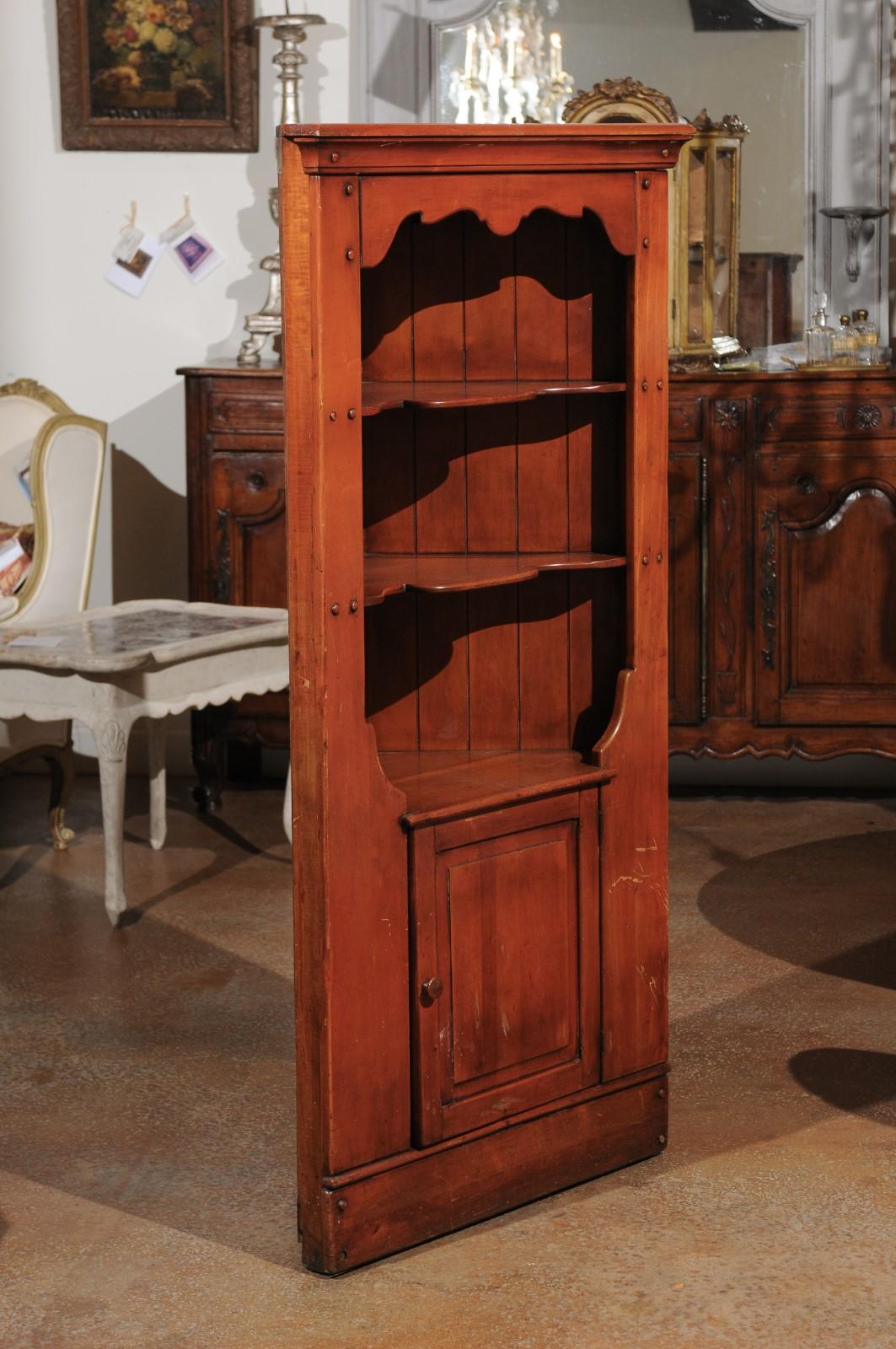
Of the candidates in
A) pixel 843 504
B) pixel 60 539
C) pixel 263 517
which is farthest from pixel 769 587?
pixel 60 539

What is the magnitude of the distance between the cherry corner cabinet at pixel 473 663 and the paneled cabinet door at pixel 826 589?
7.04ft

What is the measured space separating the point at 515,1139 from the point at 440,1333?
435mm

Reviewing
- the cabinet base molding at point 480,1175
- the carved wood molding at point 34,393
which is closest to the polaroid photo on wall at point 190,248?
the carved wood molding at point 34,393

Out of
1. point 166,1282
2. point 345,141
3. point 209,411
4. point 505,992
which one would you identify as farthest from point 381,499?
point 209,411

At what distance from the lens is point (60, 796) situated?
4.86 m

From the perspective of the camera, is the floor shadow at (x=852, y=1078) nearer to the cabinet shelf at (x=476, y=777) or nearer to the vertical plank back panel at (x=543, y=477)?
the cabinet shelf at (x=476, y=777)

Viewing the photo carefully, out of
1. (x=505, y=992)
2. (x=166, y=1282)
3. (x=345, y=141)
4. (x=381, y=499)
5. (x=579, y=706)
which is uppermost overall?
(x=345, y=141)

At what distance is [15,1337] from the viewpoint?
239cm

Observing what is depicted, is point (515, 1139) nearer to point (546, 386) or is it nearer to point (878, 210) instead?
point (546, 386)

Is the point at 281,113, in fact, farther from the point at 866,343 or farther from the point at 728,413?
the point at 866,343

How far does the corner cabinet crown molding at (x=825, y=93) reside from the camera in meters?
5.24

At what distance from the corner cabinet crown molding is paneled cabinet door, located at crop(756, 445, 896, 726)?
2.22ft

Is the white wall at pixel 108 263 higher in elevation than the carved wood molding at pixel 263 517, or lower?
higher

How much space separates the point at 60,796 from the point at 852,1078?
8.09 feet
